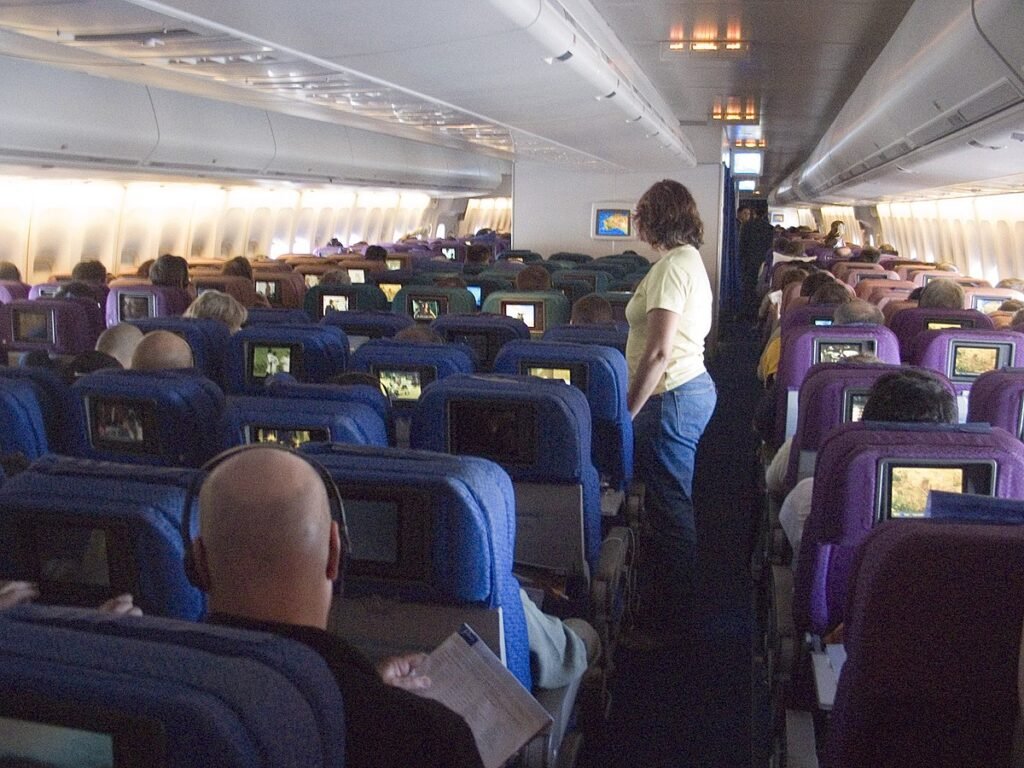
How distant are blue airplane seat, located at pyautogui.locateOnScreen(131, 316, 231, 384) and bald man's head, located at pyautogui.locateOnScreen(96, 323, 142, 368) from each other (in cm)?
52

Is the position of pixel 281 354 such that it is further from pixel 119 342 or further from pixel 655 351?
pixel 655 351

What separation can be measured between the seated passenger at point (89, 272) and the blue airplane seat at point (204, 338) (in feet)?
14.9

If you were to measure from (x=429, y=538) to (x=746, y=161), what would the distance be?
22.8m

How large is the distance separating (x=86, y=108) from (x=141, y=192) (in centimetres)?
684

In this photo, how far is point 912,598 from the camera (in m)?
2.26

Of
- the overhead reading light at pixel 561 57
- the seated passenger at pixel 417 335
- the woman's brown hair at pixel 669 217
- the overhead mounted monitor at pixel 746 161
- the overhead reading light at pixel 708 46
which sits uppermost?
the overhead mounted monitor at pixel 746 161

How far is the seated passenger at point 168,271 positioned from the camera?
10.0 meters

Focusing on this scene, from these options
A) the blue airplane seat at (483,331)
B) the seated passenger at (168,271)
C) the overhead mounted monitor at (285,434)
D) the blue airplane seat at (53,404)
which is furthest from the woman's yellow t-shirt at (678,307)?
the seated passenger at (168,271)

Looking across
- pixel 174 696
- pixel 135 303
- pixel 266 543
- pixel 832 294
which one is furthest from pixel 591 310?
pixel 174 696

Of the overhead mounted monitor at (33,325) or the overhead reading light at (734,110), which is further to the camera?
the overhead reading light at (734,110)

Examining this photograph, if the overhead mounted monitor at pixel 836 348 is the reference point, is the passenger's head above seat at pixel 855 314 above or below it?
above

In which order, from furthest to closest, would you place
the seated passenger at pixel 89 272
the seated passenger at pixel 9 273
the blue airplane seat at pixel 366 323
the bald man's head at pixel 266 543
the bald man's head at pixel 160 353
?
the seated passenger at pixel 9 273
the seated passenger at pixel 89 272
the blue airplane seat at pixel 366 323
the bald man's head at pixel 160 353
the bald man's head at pixel 266 543

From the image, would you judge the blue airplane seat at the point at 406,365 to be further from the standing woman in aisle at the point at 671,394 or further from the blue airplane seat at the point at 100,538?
the blue airplane seat at the point at 100,538

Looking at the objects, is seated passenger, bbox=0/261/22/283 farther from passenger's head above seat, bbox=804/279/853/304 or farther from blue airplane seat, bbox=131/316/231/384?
passenger's head above seat, bbox=804/279/853/304
